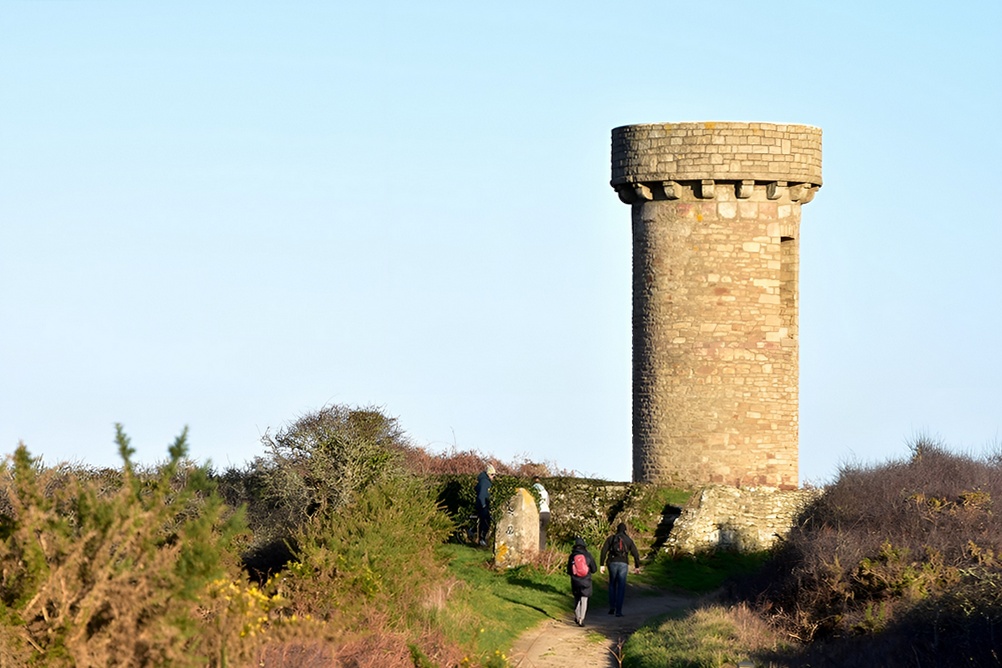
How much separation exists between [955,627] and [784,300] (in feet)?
45.1

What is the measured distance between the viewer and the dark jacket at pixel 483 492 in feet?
79.5

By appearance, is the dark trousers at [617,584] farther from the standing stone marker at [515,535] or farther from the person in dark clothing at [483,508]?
the person in dark clothing at [483,508]

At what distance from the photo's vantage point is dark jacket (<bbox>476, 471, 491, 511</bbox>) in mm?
24219

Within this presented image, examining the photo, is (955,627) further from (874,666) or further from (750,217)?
(750,217)

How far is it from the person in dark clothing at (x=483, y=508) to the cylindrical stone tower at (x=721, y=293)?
14.1ft

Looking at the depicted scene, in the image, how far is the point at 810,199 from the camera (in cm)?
2741

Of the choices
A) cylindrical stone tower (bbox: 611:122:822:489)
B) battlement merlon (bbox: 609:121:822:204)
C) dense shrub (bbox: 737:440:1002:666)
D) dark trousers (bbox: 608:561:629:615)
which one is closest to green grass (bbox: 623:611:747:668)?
dense shrub (bbox: 737:440:1002:666)

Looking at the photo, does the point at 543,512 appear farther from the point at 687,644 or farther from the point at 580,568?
the point at 687,644

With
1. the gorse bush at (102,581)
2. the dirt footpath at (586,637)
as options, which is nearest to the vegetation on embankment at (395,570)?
the gorse bush at (102,581)

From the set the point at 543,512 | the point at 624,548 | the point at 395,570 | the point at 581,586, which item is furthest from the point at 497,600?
the point at 543,512

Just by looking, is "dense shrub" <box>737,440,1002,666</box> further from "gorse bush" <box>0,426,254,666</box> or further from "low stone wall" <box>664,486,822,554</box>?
"gorse bush" <box>0,426,254,666</box>

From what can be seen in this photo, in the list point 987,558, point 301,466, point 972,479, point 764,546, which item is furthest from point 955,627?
point 301,466

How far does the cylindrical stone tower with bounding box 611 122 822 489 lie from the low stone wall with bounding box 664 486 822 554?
4.61 feet

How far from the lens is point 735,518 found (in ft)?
81.4
